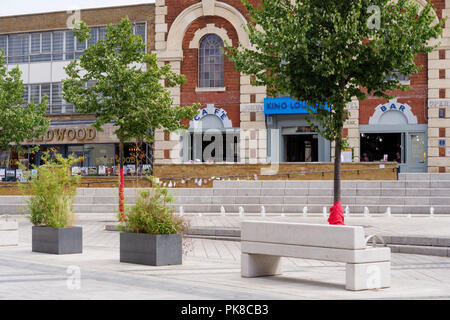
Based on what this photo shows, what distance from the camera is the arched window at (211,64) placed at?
116 ft

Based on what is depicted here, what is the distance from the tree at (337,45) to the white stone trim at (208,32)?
17.4 m

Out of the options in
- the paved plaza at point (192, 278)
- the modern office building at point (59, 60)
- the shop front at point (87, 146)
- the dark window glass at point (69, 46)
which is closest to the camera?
the paved plaza at point (192, 278)

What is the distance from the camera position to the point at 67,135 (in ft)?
130

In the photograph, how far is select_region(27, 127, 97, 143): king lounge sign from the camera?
39000 millimetres

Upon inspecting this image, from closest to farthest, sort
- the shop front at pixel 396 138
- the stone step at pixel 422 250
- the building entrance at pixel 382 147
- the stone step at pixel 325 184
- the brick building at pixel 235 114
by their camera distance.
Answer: the stone step at pixel 422 250
the stone step at pixel 325 184
the brick building at pixel 235 114
the shop front at pixel 396 138
the building entrance at pixel 382 147

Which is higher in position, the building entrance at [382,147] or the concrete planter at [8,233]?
the building entrance at [382,147]

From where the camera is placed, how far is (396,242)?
15305 mm

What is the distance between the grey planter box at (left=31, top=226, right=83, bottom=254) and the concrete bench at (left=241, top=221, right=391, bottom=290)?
15.2 ft

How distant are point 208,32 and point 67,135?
406 inches

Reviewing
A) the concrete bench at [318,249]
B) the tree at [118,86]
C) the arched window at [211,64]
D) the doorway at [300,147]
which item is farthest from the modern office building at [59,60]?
the concrete bench at [318,249]

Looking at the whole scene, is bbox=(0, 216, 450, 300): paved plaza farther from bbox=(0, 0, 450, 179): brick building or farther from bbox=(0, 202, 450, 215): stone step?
bbox=(0, 0, 450, 179): brick building

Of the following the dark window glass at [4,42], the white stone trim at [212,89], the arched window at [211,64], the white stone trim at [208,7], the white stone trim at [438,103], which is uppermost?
the white stone trim at [208,7]

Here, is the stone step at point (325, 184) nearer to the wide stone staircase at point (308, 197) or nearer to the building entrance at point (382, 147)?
the wide stone staircase at point (308, 197)

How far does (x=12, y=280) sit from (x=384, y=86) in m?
11.1
